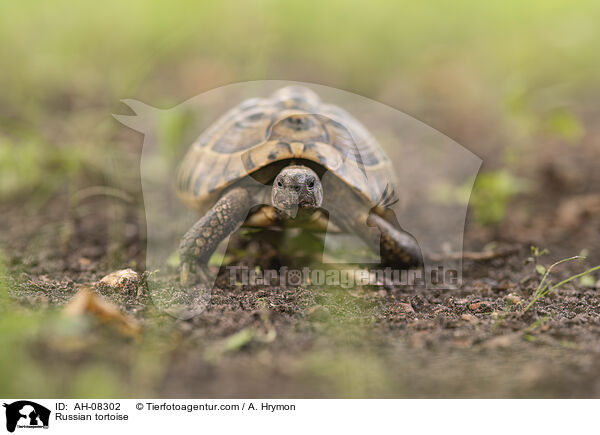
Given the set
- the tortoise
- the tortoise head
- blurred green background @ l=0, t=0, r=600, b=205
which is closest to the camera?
the tortoise head

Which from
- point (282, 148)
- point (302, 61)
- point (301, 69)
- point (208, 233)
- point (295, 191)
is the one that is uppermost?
point (302, 61)

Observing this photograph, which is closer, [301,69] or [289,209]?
[289,209]

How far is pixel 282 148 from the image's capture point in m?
2.91

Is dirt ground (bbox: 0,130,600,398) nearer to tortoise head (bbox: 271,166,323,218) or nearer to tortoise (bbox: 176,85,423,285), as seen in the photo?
tortoise (bbox: 176,85,423,285)

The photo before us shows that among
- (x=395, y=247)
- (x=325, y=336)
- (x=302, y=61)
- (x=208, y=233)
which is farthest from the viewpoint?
(x=302, y=61)

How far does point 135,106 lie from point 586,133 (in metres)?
4.62

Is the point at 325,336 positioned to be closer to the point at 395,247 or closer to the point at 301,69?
the point at 395,247
